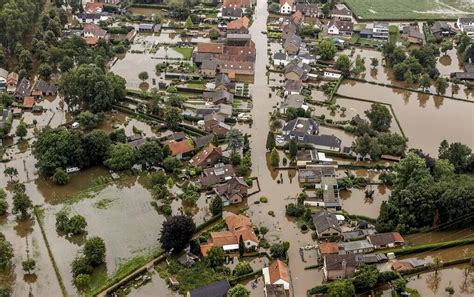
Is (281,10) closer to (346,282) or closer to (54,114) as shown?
(54,114)

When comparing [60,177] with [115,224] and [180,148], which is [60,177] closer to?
[115,224]

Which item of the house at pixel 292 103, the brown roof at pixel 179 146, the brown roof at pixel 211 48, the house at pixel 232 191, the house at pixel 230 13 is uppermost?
the house at pixel 230 13

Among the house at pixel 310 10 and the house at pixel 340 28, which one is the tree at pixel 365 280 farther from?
the house at pixel 310 10

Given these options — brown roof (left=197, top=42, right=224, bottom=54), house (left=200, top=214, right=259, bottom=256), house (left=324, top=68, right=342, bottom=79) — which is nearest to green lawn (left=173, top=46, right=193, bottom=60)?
brown roof (left=197, top=42, right=224, bottom=54)

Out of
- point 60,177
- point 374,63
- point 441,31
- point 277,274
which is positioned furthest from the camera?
point 441,31

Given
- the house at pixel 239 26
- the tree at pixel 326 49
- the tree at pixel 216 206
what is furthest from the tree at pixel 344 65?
the tree at pixel 216 206

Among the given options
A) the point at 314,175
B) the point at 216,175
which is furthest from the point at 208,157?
the point at 314,175

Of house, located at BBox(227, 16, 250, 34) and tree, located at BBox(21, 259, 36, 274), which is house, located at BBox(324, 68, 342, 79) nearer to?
house, located at BBox(227, 16, 250, 34)
